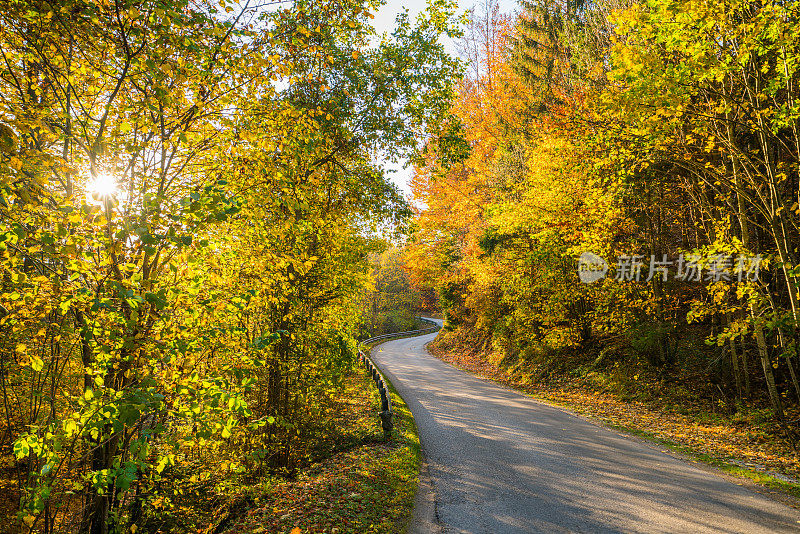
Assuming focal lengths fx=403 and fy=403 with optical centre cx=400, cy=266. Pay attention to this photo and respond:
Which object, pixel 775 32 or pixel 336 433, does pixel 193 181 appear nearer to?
pixel 336 433

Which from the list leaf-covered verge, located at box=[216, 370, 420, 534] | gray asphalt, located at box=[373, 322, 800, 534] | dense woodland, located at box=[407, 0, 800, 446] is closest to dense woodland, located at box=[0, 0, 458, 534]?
leaf-covered verge, located at box=[216, 370, 420, 534]

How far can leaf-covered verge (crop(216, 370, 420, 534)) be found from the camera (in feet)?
16.8

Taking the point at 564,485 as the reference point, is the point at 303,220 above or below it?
above

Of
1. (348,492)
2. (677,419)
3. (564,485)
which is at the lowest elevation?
(348,492)

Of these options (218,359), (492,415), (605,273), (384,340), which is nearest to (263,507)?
(218,359)

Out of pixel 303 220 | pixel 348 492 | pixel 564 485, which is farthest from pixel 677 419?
pixel 303 220

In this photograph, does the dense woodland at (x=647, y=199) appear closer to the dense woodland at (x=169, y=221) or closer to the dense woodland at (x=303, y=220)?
the dense woodland at (x=303, y=220)

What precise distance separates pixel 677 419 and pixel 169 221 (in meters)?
11.9

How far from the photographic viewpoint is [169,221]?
3.61 metres

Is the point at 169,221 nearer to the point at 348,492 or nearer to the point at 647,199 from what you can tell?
the point at 348,492

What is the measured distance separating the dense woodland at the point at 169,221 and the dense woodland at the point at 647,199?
225cm

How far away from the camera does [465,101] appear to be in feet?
79.6

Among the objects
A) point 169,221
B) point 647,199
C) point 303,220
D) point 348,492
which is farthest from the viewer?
point 647,199

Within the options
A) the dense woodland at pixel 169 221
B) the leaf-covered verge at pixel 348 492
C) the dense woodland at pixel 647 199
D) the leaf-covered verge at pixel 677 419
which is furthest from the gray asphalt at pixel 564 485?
the dense woodland at pixel 169 221
